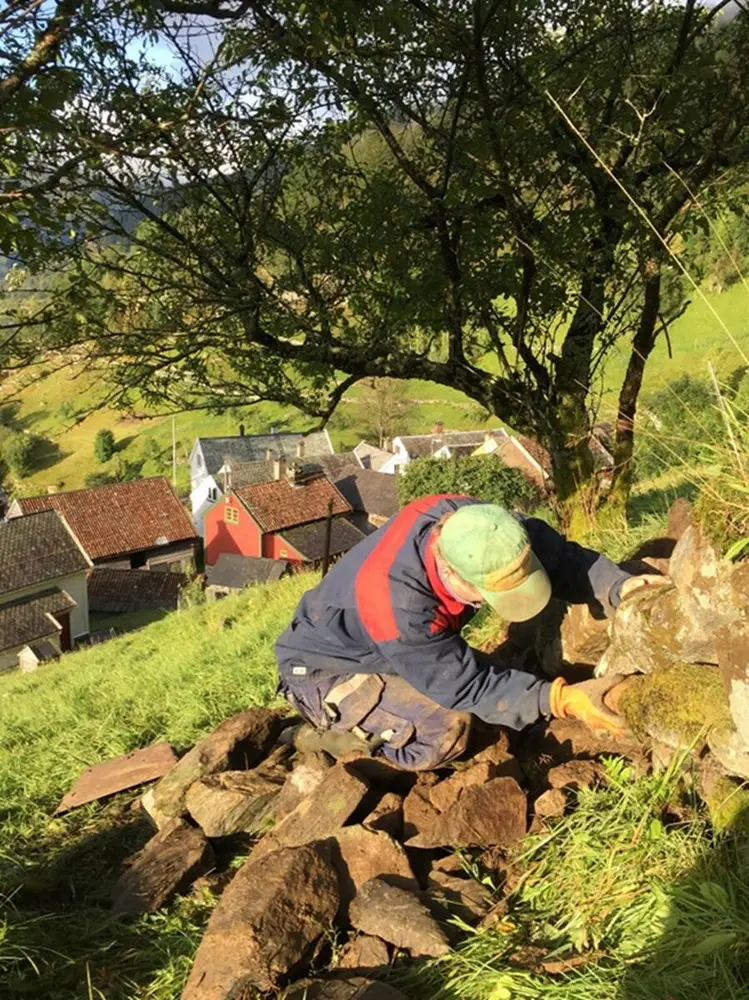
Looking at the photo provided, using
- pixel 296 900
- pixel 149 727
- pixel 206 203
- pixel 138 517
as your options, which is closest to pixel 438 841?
pixel 296 900

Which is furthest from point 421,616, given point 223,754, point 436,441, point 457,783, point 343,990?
point 436,441

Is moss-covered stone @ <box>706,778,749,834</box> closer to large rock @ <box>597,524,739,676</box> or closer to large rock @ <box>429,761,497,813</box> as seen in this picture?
large rock @ <box>597,524,739,676</box>

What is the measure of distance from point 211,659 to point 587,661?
4.50m

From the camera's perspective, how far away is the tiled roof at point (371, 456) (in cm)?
5297

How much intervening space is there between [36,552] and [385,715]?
113 ft

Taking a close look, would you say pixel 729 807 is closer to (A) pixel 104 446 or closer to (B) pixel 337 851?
(B) pixel 337 851

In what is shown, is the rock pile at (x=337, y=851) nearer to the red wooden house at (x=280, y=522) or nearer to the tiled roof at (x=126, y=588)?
the red wooden house at (x=280, y=522)

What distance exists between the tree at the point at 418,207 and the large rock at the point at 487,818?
9.96 feet

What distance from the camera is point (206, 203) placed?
6051 mm

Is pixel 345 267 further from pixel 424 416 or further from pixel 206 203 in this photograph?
pixel 424 416

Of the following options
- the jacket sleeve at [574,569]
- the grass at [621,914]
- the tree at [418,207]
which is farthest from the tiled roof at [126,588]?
the grass at [621,914]

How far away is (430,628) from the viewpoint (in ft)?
10.9

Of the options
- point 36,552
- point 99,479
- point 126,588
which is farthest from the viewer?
point 99,479

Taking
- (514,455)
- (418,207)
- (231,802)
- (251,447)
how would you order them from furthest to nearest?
(251,447)
(514,455)
(418,207)
(231,802)
